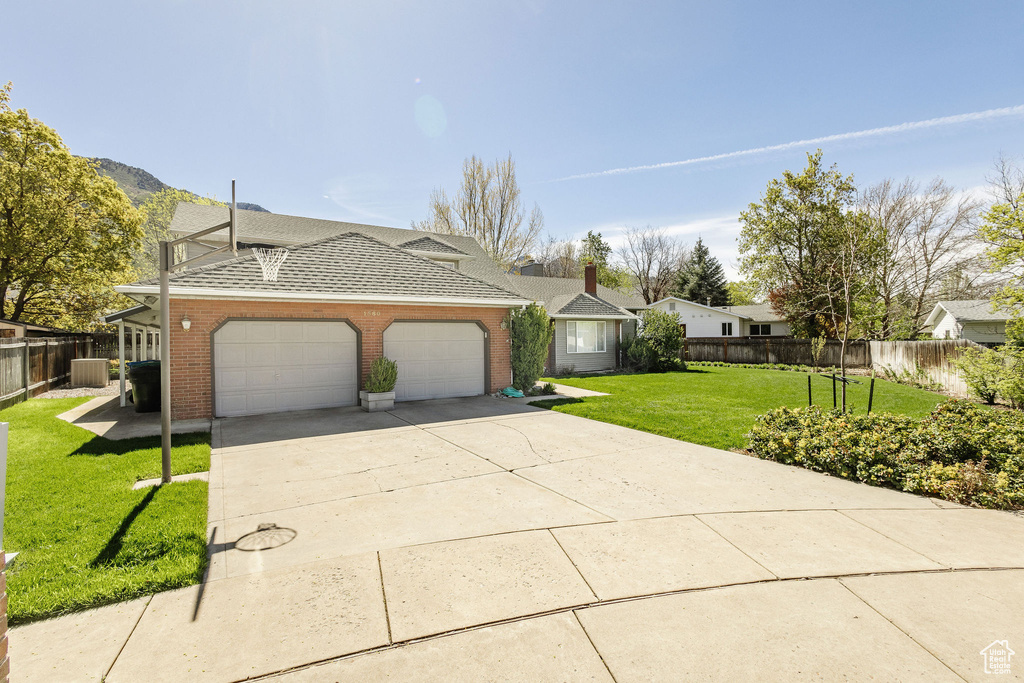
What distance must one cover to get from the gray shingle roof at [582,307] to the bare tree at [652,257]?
32.4m

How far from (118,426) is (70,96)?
14368mm

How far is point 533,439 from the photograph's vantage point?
8.64 metres

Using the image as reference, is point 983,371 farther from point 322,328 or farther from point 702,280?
point 702,280

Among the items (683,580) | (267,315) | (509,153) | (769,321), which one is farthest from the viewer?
(769,321)

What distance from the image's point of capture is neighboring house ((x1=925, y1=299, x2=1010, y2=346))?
1053 inches

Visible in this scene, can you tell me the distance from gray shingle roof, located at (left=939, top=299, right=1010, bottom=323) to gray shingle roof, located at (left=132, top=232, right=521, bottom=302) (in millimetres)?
28730

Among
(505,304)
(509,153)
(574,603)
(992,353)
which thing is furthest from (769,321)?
(574,603)

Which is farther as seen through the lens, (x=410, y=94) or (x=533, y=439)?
(x=410, y=94)

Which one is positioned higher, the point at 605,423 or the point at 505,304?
the point at 505,304

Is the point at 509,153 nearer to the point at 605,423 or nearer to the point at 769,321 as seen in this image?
the point at 769,321

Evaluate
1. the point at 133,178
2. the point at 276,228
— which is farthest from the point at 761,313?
the point at 133,178

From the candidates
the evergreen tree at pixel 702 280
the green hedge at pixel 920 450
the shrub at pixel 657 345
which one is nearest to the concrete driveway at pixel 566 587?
the green hedge at pixel 920 450

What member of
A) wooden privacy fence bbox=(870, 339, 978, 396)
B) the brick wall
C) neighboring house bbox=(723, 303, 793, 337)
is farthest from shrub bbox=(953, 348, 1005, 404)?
neighboring house bbox=(723, 303, 793, 337)

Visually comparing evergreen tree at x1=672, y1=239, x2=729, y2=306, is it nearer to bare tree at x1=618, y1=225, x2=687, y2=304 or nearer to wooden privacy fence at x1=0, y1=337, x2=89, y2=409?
bare tree at x1=618, y1=225, x2=687, y2=304
